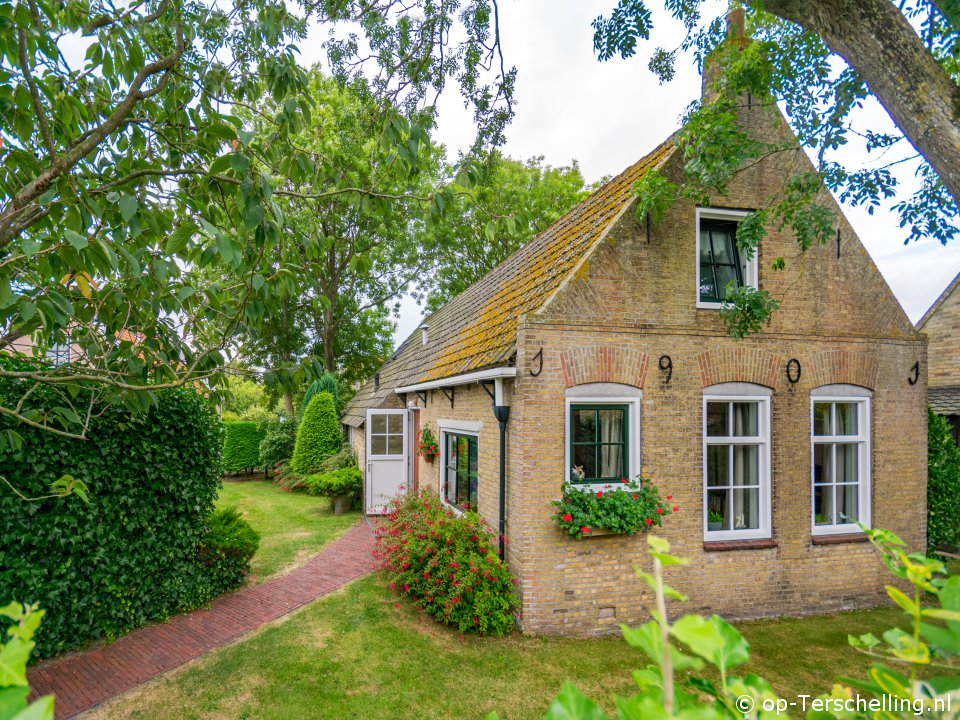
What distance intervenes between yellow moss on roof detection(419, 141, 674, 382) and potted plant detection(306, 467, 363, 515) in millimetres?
4543

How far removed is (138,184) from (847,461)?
10.2m

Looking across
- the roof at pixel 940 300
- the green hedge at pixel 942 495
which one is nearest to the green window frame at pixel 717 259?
the green hedge at pixel 942 495

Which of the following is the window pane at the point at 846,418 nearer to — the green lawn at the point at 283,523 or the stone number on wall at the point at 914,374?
the stone number on wall at the point at 914,374

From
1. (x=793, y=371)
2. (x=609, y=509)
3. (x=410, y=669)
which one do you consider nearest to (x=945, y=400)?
(x=793, y=371)

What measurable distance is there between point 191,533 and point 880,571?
34.8ft

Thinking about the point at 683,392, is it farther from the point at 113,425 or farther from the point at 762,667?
the point at 113,425

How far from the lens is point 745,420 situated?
8.30 meters

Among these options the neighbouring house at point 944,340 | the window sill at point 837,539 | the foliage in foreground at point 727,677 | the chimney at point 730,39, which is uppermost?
the chimney at point 730,39

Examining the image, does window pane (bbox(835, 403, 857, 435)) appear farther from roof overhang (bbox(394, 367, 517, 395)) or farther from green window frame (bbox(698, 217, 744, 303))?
roof overhang (bbox(394, 367, 517, 395))

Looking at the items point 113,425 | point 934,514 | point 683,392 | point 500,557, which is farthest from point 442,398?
point 934,514

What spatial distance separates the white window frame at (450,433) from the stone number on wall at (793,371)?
4802mm

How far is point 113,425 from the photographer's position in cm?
698

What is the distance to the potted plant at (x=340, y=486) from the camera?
583 inches

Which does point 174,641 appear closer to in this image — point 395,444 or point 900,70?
point 395,444
